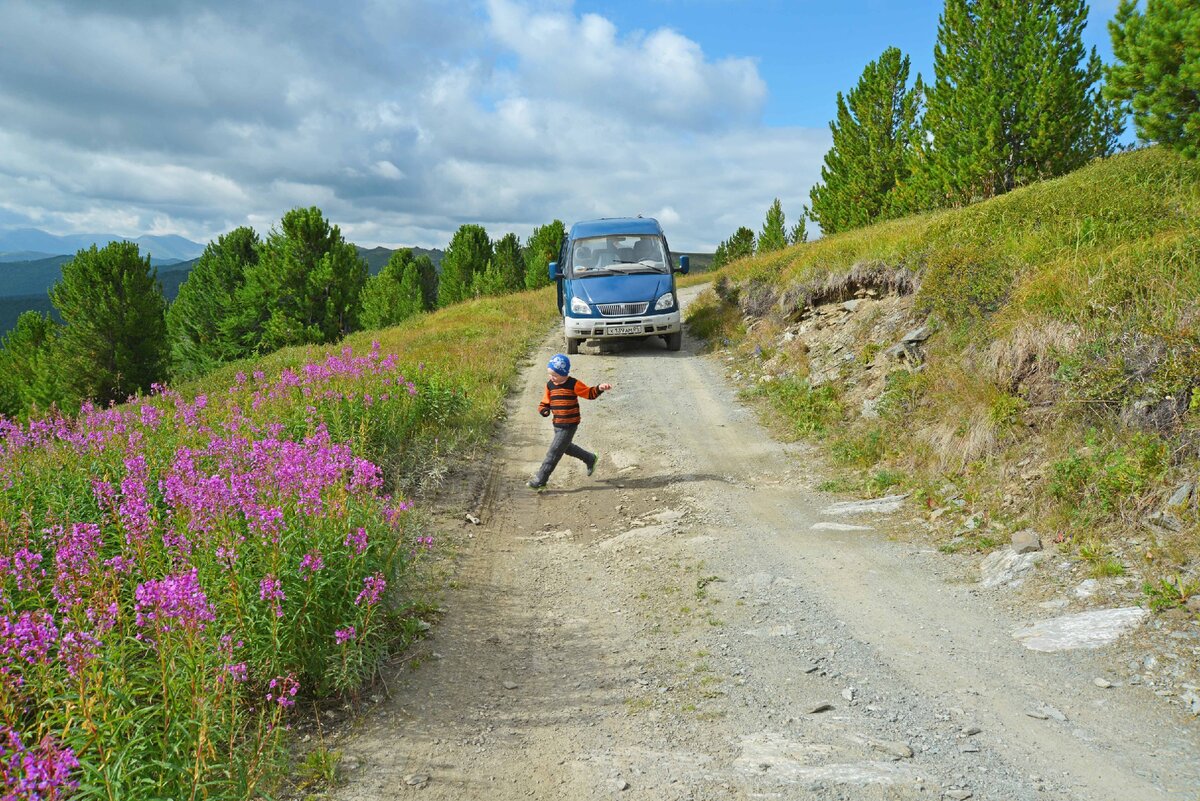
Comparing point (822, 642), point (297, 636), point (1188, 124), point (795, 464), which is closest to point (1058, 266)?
point (795, 464)

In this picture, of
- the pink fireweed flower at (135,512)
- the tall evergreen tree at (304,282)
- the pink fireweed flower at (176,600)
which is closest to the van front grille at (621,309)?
the pink fireweed flower at (135,512)

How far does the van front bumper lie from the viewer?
52.0 feet

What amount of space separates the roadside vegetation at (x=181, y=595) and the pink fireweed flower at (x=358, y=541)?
2cm

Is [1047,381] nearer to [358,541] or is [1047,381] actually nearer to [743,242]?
[358,541]

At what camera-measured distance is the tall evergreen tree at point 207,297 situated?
47938 mm

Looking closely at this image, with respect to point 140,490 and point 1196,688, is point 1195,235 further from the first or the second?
point 140,490

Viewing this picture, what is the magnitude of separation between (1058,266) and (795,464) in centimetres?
388

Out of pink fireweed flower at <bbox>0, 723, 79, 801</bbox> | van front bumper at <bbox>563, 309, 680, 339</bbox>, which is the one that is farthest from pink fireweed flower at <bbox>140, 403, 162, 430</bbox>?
van front bumper at <bbox>563, 309, 680, 339</bbox>

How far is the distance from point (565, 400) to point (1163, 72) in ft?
39.4

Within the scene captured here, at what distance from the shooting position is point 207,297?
160 ft

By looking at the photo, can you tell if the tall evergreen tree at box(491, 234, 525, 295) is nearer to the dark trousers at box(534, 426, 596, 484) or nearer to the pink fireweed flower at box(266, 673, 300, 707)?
the dark trousers at box(534, 426, 596, 484)

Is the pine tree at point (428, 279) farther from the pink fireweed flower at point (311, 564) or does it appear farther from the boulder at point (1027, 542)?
the pink fireweed flower at point (311, 564)

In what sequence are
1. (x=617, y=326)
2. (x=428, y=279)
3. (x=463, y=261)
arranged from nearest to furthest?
1. (x=617, y=326)
2. (x=463, y=261)
3. (x=428, y=279)

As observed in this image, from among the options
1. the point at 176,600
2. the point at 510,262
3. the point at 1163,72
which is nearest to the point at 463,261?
the point at 510,262
